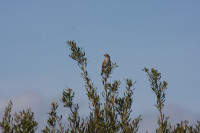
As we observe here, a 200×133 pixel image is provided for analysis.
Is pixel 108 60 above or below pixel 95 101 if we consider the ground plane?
above

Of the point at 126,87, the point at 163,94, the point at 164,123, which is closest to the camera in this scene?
the point at 164,123

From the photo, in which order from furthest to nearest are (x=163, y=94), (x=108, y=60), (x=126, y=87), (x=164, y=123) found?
(x=108, y=60) < (x=126, y=87) < (x=163, y=94) < (x=164, y=123)

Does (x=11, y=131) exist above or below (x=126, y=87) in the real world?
below

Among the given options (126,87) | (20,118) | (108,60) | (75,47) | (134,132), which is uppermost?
(108,60)

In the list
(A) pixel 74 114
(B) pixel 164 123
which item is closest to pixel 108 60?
(A) pixel 74 114

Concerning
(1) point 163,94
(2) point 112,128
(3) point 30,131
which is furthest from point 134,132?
(3) point 30,131

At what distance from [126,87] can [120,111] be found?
49.9 inches

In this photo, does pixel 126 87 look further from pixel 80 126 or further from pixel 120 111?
pixel 80 126

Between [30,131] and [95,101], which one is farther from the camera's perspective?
[95,101]

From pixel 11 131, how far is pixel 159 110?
18.8 ft

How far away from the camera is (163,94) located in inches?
474

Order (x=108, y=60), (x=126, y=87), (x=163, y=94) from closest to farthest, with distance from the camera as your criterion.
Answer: (x=163, y=94), (x=126, y=87), (x=108, y=60)

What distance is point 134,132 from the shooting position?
11.9m

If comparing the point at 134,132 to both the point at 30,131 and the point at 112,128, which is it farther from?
the point at 30,131
